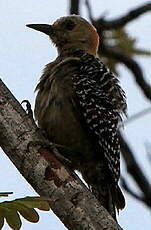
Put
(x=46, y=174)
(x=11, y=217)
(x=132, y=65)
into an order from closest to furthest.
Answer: (x=11, y=217)
(x=46, y=174)
(x=132, y=65)

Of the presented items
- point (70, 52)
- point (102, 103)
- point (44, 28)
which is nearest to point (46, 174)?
point (102, 103)

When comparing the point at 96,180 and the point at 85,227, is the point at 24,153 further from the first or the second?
the point at 96,180

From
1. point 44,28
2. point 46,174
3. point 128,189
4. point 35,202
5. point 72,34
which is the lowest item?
point 128,189

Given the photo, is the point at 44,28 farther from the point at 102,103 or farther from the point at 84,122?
the point at 84,122

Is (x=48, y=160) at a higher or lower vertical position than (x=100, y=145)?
higher

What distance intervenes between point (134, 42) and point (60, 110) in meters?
0.88

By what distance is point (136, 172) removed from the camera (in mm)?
5723

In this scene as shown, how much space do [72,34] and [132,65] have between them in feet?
3.49

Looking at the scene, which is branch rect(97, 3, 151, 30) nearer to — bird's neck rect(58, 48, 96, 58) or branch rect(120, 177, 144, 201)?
bird's neck rect(58, 48, 96, 58)

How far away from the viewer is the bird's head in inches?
255

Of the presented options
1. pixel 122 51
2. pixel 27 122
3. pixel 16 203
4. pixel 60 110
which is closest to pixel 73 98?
pixel 60 110

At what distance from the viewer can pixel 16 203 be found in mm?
2623

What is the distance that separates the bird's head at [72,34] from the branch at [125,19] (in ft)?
2.81

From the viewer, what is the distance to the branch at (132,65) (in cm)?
568
